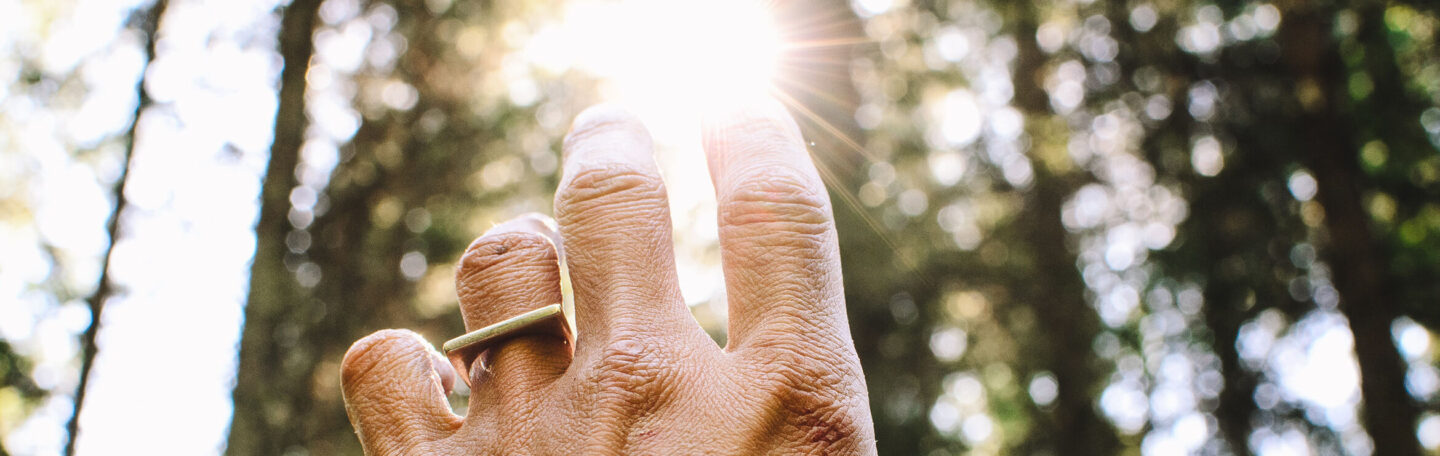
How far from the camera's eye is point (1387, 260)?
1263 cm

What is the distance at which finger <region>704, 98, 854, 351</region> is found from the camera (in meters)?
1.29

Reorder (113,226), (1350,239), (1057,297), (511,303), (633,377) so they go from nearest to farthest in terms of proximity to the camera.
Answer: (633,377), (511,303), (1350,239), (113,226), (1057,297)

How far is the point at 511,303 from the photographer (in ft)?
4.52

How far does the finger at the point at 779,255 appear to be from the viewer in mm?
1287

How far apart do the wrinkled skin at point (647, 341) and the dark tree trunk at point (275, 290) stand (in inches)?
290

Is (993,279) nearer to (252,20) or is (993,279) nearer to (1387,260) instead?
(1387,260)

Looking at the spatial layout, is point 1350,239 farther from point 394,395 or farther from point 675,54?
point 394,395

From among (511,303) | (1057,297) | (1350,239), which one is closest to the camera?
(511,303)

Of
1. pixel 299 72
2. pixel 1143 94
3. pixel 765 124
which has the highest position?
pixel 1143 94

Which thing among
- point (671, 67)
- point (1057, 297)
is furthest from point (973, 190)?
point (671, 67)

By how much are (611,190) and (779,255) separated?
0.28 meters

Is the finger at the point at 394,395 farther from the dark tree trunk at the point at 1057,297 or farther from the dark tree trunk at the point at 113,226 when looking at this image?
the dark tree trunk at the point at 1057,297

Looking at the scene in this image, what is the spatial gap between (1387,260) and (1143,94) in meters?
4.20

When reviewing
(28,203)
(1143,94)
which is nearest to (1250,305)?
(1143,94)
